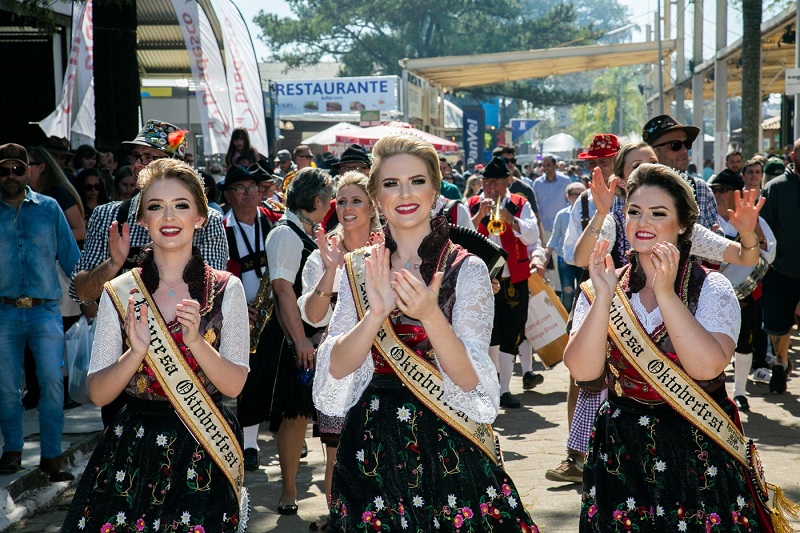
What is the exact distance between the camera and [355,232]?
225 inches

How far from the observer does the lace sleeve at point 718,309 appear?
3.74m

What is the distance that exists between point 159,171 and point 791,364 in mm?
8750

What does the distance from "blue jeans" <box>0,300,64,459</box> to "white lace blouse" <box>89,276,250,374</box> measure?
10.2ft

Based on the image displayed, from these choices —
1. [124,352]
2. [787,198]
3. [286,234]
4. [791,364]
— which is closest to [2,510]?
[286,234]

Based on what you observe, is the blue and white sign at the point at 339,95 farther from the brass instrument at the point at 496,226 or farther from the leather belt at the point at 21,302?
the leather belt at the point at 21,302

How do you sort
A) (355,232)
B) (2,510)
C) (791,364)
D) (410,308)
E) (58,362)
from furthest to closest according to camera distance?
(791,364) → (58,362) → (2,510) → (355,232) → (410,308)

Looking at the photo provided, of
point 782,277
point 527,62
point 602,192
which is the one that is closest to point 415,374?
point 602,192

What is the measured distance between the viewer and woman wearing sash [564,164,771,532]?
3656 mm

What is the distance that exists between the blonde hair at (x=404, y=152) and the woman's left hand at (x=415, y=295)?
2.00ft

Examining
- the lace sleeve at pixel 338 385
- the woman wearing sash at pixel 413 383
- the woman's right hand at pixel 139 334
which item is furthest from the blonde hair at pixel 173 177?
the lace sleeve at pixel 338 385

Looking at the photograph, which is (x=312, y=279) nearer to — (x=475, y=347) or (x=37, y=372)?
(x=475, y=347)

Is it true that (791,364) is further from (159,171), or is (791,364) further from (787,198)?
(159,171)

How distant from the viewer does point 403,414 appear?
3637mm

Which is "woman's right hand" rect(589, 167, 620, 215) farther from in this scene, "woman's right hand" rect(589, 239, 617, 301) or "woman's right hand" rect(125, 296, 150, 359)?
"woman's right hand" rect(125, 296, 150, 359)
